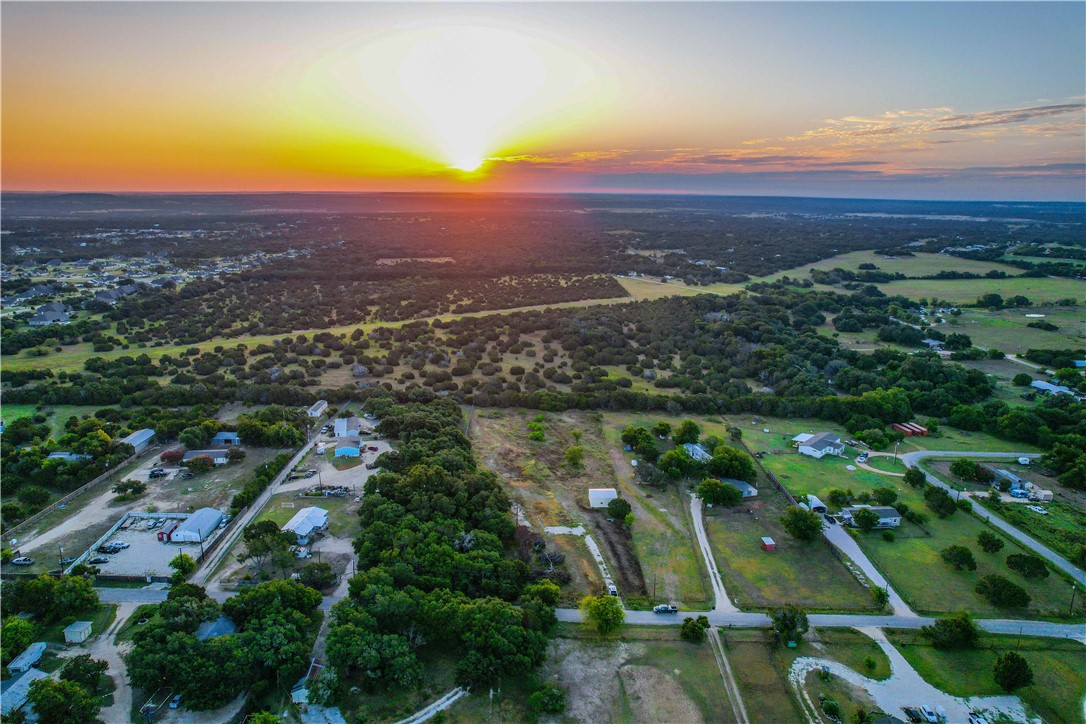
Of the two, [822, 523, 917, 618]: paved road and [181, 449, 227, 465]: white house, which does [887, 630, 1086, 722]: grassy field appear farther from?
[181, 449, 227, 465]: white house

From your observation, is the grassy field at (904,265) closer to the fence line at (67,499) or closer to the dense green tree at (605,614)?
the dense green tree at (605,614)

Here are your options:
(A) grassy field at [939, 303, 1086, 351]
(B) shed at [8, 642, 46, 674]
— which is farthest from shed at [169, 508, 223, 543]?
(A) grassy field at [939, 303, 1086, 351]

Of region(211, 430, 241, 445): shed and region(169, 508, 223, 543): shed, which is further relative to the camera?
region(211, 430, 241, 445): shed

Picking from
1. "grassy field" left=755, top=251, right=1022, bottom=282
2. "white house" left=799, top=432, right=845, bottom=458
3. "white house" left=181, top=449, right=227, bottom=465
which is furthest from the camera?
"grassy field" left=755, top=251, right=1022, bottom=282

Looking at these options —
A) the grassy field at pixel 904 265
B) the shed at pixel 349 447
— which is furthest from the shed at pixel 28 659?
the grassy field at pixel 904 265

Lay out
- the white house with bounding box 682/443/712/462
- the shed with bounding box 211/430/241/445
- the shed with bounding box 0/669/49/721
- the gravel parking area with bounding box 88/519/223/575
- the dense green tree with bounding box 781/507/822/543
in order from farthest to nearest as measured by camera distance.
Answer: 1. the shed with bounding box 211/430/241/445
2. the white house with bounding box 682/443/712/462
3. the dense green tree with bounding box 781/507/822/543
4. the gravel parking area with bounding box 88/519/223/575
5. the shed with bounding box 0/669/49/721
